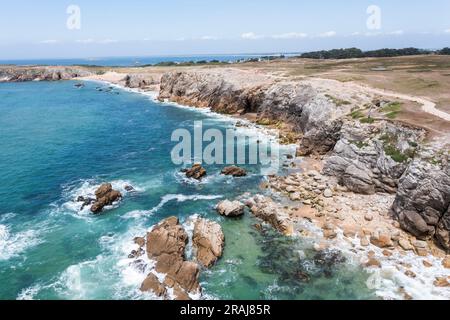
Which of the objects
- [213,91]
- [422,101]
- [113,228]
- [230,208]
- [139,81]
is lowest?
[113,228]

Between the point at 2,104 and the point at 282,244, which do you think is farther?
the point at 2,104

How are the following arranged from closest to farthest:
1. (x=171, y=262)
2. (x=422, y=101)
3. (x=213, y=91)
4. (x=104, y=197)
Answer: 1. (x=171, y=262)
2. (x=104, y=197)
3. (x=422, y=101)
4. (x=213, y=91)

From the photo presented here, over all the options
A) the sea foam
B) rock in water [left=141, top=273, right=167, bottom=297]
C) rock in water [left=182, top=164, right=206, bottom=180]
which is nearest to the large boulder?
rock in water [left=141, top=273, right=167, bottom=297]

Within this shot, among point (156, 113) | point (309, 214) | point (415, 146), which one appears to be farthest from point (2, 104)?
point (415, 146)

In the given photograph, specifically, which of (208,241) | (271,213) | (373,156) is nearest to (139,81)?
(373,156)

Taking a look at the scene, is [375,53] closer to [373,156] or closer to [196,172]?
[373,156]

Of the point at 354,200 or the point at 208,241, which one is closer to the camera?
the point at 208,241
